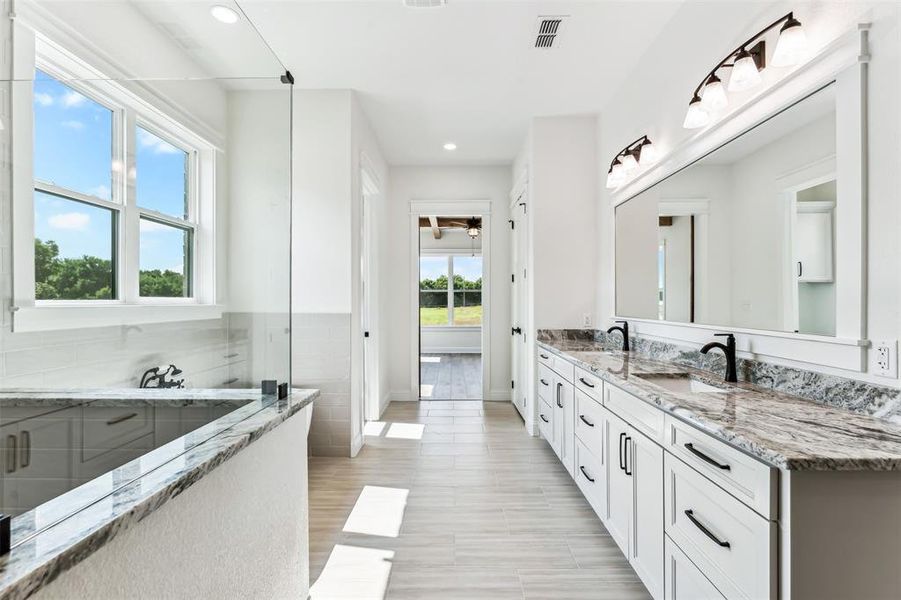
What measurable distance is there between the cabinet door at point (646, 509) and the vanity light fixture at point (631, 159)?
177 centimetres

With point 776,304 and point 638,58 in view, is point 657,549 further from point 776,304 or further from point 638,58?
point 638,58

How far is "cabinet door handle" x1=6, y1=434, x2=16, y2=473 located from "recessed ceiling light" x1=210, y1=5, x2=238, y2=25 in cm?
141

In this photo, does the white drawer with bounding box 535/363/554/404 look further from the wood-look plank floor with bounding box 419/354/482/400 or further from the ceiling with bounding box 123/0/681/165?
the ceiling with bounding box 123/0/681/165

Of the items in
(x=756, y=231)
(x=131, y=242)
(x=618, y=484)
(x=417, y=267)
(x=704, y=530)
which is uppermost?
(x=417, y=267)

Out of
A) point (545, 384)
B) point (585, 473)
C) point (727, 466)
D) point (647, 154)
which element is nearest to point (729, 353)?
point (727, 466)

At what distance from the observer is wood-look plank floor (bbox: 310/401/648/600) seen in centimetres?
186

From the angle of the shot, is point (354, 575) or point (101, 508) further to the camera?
point (354, 575)

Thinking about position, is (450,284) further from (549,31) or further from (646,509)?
(646,509)

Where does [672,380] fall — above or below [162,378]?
below

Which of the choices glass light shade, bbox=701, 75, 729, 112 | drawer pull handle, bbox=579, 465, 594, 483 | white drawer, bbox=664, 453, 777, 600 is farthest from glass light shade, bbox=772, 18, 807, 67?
drawer pull handle, bbox=579, 465, 594, 483

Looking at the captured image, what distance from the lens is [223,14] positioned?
4.94ft

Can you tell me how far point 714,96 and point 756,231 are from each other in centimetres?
65

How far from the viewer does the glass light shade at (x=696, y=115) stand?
2018mm

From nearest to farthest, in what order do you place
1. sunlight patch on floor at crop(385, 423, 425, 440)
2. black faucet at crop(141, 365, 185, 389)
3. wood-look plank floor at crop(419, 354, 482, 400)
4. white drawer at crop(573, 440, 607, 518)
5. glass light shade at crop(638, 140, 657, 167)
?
black faucet at crop(141, 365, 185, 389) < white drawer at crop(573, 440, 607, 518) < glass light shade at crop(638, 140, 657, 167) < sunlight patch on floor at crop(385, 423, 425, 440) < wood-look plank floor at crop(419, 354, 482, 400)
